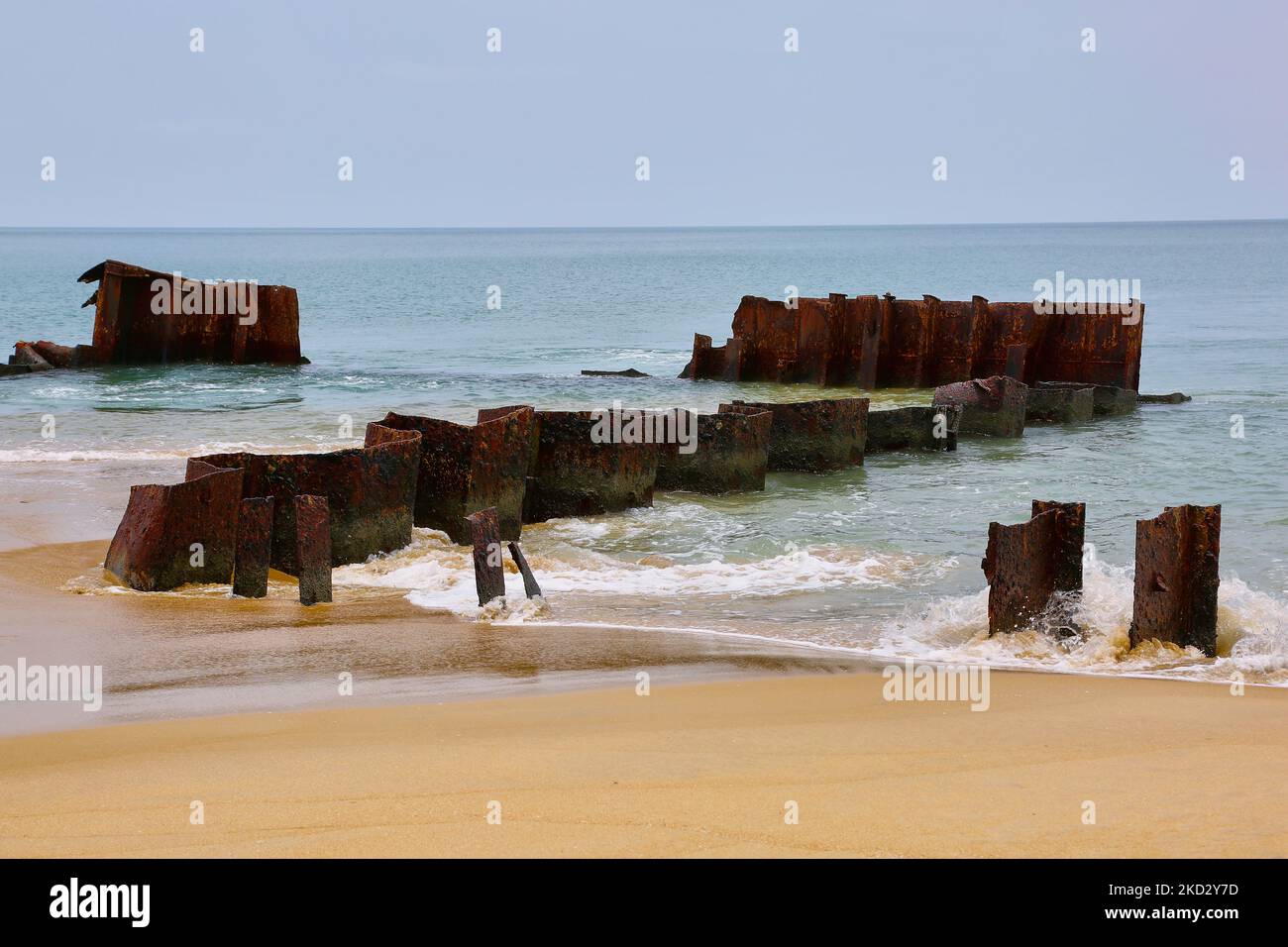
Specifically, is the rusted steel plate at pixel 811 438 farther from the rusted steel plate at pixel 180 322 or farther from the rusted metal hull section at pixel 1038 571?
the rusted steel plate at pixel 180 322

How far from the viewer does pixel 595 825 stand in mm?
4176

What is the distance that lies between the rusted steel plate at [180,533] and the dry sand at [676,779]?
2.91 meters

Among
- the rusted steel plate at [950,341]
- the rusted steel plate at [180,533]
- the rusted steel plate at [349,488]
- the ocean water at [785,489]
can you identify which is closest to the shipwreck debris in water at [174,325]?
the ocean water at [785,489]

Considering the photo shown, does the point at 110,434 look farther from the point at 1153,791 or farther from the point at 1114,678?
the point at 1153,791

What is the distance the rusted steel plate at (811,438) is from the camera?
14359 millimetres

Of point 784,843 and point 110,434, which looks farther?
point 110,434

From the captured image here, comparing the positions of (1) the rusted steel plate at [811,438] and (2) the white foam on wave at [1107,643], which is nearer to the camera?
(2) the white foam on wave at [1107,643]

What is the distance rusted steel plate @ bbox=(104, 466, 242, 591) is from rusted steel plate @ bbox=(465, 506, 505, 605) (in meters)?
1.68

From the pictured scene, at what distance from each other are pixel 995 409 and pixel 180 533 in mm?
12144

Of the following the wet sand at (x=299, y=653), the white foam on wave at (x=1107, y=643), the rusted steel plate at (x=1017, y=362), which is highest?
the rusted steel plate at (x=1017, y=362)

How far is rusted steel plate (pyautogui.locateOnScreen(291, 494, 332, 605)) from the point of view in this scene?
7.91 m

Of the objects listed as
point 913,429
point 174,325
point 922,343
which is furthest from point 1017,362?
point 174,325
